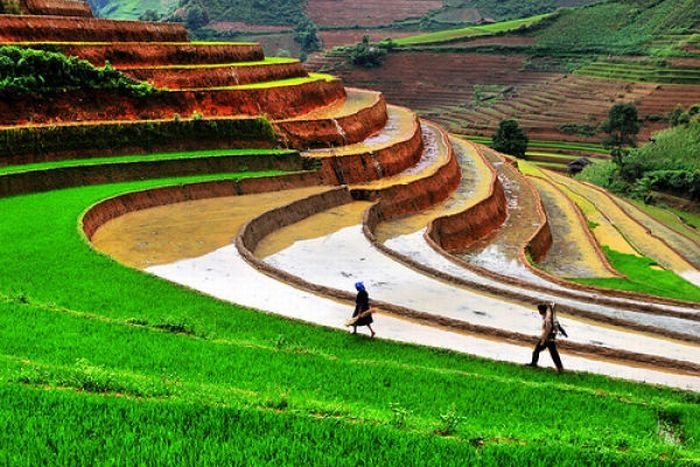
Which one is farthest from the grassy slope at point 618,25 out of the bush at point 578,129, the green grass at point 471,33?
the bush at point 578,129

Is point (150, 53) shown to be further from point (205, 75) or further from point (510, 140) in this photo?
point (510, 140)

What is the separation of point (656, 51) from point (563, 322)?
197 ft

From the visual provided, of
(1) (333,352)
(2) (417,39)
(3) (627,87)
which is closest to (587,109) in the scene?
(3) (627,87)

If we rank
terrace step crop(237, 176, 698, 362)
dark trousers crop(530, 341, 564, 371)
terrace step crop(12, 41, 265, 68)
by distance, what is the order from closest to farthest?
dark trousers crop(530, 341, 564, 371)
terrace step crop(237, 176, 698, 362)
terrace step crop(12, 41, 265, 68)

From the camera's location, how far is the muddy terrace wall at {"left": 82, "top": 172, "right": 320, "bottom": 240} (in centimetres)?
1645

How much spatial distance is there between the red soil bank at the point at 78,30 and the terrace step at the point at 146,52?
0.54 m

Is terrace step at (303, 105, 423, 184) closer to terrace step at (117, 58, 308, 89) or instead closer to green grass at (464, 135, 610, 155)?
terrace step at (117, 58, 308, 89)

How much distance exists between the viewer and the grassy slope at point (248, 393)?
18.7 ft

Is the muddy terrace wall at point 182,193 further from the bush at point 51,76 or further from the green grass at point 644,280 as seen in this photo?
the green grass at point 644,280

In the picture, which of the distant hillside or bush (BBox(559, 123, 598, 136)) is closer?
bush (BBox(559, 123, 598, 136))

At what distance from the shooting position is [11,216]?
1522 centimetres

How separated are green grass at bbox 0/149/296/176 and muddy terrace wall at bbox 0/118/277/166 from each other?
27 centimetres

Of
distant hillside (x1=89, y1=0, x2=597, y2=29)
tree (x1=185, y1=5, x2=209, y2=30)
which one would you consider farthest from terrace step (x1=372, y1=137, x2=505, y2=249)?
distant hillside (x1=89, y1=0, x2=597, y2=29)

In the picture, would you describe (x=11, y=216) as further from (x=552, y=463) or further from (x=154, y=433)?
(x=552, y=463)
